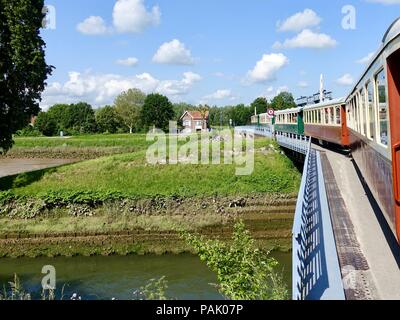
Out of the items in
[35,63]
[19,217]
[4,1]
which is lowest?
[19,217]

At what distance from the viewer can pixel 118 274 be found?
18.8m

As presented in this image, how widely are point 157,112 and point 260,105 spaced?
1190 inches

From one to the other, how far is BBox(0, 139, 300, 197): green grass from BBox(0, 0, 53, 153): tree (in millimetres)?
4060

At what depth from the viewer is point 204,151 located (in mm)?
34750

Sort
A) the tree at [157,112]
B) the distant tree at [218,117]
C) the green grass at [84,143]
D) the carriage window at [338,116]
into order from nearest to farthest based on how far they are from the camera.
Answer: the carriage window at [338,116], the green grass at [84,143], the tree at [157,112], the distant tree at [218,117]

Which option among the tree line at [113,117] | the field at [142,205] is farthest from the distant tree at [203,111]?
the field at [142,205]

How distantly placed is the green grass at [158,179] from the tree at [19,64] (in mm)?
4060

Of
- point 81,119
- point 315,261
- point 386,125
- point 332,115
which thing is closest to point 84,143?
point 81,119

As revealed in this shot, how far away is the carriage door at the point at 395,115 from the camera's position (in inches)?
224

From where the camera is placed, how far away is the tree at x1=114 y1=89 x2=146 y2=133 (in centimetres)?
8856

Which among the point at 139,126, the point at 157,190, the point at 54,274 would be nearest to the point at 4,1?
the point at 157,190

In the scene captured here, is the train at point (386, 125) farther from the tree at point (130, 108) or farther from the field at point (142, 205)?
the tree at point (130, 108)
